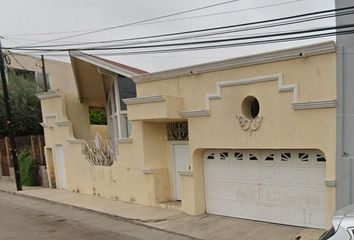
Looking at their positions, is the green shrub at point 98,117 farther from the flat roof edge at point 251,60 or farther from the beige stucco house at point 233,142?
the flat roof edge at point 251,60

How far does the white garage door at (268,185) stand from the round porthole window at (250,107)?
0.92 metres

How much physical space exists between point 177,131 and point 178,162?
960 millimetres

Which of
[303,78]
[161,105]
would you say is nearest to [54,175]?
[161,105]

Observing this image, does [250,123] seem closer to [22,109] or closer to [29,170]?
[29,170]

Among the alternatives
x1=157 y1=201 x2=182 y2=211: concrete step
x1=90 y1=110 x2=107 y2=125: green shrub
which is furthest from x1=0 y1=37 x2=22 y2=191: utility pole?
x1=90 y1=110 x2=107 y2=125: green shrub

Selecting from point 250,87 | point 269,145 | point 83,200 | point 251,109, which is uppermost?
point 250,87

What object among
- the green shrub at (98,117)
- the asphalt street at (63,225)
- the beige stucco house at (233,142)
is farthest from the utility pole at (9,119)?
the green shrub at (98,117)

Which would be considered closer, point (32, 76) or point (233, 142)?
point (233, 142)

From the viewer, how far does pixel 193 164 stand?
9.24 m

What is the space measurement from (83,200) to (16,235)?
3905 millimetres

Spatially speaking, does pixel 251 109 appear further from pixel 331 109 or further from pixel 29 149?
pixel 29 149

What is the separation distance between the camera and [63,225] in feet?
29.7

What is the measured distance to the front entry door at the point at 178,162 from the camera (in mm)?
10298

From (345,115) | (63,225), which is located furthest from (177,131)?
(345,115)
